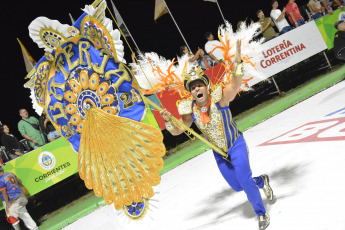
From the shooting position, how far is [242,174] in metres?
3.46

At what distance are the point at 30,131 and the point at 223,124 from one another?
5.64 metres

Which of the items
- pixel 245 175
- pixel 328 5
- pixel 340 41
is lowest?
pixel 245 175

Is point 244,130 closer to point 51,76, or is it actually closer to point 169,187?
point 169,187

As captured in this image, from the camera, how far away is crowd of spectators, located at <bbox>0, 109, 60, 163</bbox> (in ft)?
25.1

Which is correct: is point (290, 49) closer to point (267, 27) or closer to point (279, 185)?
point (267, 27)

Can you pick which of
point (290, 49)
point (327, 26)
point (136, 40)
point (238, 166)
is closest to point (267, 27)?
point (290, 49)

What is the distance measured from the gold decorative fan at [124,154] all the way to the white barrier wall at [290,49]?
6.76 m

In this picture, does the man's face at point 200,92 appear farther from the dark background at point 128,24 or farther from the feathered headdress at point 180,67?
the dark background at point 128,24

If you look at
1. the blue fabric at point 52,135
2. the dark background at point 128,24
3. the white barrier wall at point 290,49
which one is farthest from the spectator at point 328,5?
the blue fabric at point 52,135

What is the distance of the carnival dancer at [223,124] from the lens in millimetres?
3472

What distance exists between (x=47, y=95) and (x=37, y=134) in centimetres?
488

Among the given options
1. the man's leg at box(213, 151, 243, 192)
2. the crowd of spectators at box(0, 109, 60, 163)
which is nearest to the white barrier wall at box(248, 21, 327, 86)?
the crowd of spectators at box(0, 109, 60, 163)

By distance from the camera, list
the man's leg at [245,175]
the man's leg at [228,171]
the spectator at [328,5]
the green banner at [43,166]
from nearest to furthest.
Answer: the man's leg at [245,175], the man's leg at [228,171], the green banner at [43,166], the spectator at [328,5]

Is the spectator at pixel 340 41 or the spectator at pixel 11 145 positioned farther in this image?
the spectator at pixel 340 41
